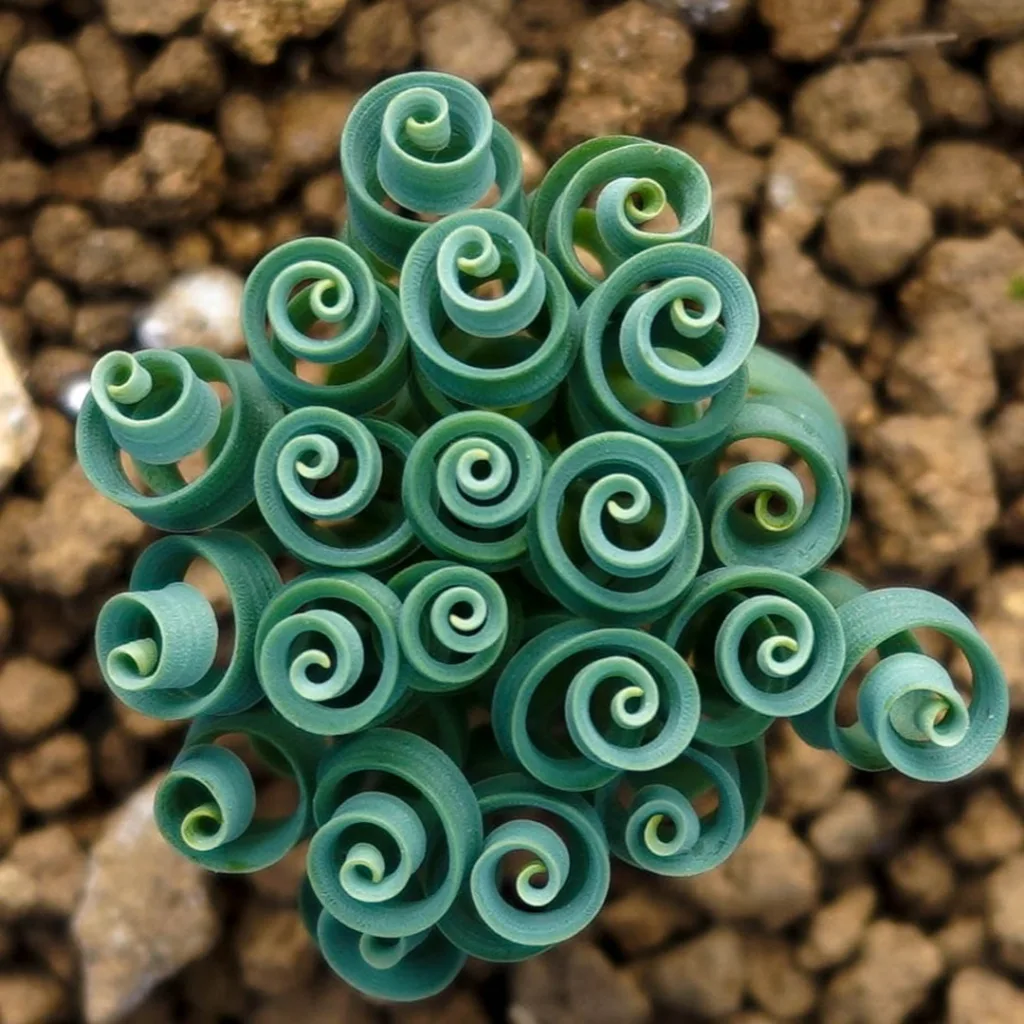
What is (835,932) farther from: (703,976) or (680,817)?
(680,817)

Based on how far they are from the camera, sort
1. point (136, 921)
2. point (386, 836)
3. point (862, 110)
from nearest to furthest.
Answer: point (386, 836)
point (136, 921)
point (862, 110)

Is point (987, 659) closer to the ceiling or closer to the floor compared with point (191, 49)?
closer to the floor

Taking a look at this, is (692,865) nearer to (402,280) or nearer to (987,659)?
(987,659)

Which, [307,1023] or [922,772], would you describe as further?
[307,1023]

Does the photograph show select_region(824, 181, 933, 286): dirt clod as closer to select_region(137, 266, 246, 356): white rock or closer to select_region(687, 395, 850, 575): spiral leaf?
select_region(687, 395, 850, 575): spiral leaf

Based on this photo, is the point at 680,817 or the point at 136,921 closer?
the point at 680,817

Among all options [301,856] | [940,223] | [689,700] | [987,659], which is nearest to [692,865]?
[689,700]

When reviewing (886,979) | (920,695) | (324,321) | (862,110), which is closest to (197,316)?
(324,321)

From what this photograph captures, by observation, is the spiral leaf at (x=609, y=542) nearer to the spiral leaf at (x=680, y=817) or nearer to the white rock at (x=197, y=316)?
the spiral leaf at (x=680, y=817)
